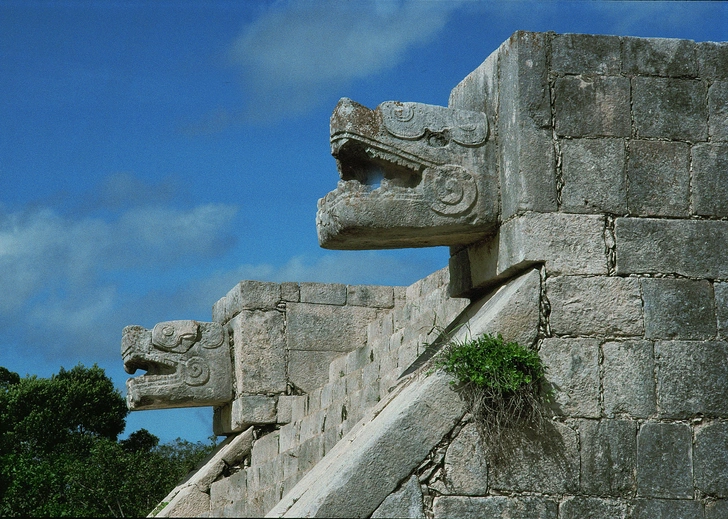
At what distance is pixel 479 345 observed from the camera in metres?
6.42

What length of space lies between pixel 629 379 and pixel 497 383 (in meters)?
0.87

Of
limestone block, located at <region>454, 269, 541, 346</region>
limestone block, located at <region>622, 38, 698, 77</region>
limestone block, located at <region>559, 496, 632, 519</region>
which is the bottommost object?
limestone block, located at <region>559, 496, 632, 519</region>

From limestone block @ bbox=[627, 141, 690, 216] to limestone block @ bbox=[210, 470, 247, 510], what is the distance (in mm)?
5856

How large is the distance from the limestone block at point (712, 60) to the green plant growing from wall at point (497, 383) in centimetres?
228

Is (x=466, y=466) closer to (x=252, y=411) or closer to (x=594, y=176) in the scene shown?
(x=594, y=176)

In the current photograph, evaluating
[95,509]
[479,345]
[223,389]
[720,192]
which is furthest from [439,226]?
[95,509]

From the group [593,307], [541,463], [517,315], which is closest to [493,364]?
[517,315]

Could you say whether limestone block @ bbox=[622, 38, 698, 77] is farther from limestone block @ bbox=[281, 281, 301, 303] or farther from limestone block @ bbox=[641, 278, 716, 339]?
limestone block @ bbox=[281, 281, 301, 303]

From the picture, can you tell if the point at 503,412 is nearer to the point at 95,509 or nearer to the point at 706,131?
the point at 706,131

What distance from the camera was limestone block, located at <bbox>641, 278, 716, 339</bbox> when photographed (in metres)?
6.66

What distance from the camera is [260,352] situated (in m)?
11.7

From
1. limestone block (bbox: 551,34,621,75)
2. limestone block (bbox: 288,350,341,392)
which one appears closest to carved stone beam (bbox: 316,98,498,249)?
limestone block (bbox: 551,34,621,75)

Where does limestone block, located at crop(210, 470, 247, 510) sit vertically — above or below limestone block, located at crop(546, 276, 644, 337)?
below

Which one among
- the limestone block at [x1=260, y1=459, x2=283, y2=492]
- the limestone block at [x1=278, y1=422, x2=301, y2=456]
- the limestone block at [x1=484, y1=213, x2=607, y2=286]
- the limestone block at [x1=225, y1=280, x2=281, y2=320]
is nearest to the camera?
the limestone block at [x1=484, y1=213, x2=607, y2=286]
